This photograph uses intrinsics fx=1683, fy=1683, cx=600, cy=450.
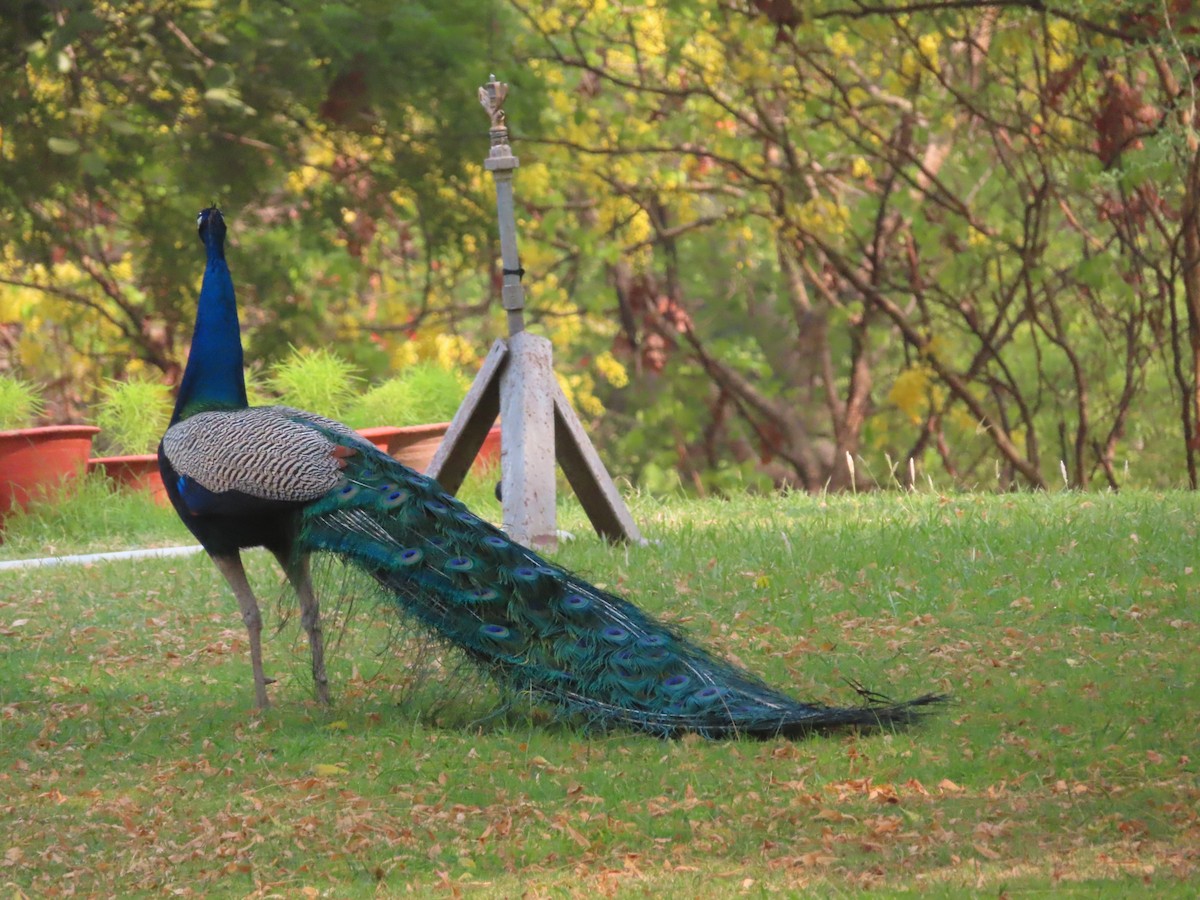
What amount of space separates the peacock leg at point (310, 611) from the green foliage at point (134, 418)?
685 cm

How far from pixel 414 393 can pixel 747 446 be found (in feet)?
28.9

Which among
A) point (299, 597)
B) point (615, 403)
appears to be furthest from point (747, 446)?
point (299, 597)

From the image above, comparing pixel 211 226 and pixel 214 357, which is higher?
pixel 211 226

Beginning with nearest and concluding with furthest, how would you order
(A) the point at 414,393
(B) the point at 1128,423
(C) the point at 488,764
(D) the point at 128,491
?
(C) the point at 488,764 → (D) the point at 128,491 → (A) the point at 414,393 → (B) the point at 1128,423

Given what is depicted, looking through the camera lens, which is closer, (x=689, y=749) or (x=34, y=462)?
(x=689, y=749)

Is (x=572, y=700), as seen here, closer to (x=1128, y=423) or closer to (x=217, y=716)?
(x=217, y=716)

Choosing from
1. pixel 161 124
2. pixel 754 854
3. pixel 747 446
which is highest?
pixel 161 124

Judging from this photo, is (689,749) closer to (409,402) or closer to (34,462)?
(34,462)

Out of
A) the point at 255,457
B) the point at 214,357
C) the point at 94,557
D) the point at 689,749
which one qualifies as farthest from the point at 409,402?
the point at 689,749

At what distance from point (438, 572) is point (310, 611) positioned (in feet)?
1.88

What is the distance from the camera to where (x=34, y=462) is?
1090 centimetres

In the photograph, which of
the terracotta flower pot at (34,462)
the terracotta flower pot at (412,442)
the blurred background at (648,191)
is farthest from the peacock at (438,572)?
the blurred background at (648,191)

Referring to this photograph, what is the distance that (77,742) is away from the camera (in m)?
5.64

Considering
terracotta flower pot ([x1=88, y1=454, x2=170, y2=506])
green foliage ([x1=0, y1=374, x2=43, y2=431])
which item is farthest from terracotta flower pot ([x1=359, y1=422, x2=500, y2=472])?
green foliage ([x1=0, y1=374, x2=43, y2=431])
